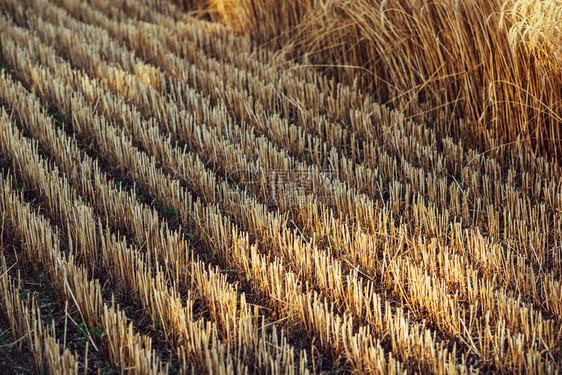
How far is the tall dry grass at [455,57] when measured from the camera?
341cm

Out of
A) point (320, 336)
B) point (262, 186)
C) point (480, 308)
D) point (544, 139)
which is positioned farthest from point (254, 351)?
point (544, 139)

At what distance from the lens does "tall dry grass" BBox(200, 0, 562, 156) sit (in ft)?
11.2

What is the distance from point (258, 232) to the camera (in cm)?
288

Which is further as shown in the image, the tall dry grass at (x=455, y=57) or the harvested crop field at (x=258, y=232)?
the tall dry grass at (x=455, y=57)

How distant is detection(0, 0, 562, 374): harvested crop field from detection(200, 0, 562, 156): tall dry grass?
16cm

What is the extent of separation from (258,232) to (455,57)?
71.3 inches

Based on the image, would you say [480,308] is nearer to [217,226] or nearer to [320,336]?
[320,336]

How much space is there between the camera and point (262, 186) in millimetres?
3229

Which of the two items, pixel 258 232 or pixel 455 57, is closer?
pixel 258 232

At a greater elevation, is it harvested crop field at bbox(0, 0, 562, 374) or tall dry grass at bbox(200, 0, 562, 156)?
tall dry grass at bbox(200, 0, 562, 156)

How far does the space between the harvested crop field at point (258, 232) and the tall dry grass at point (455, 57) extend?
0.16m

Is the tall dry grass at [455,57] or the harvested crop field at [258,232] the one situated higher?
the tall dry grass at [455,57]

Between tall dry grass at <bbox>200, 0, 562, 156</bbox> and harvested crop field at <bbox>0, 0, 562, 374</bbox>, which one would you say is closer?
harvested crop field at <bbox>0, 0, 562, 374</bbox>

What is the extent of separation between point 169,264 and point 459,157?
1724 millimetres
